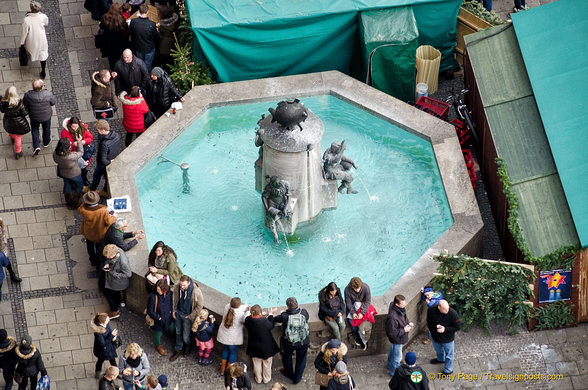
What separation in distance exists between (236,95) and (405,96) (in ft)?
10.3

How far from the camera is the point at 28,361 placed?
1423 centimetres

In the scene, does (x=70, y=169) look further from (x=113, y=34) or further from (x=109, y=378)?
(x=109, y=378)

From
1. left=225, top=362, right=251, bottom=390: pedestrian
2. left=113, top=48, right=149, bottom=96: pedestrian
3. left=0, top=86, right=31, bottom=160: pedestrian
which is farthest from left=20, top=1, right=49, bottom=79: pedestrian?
left=225, top=362, right=251, bottom=390: pedestrian

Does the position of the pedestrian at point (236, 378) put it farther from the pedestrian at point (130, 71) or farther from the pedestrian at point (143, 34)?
the pedestrian at point (143, 34)

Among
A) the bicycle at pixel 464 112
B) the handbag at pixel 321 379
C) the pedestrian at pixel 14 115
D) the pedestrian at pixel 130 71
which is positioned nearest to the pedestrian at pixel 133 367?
the handbag at pixel 321 379

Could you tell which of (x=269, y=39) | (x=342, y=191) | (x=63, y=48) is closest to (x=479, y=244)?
(x=342, y=191)

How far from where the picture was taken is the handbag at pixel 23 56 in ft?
64.2

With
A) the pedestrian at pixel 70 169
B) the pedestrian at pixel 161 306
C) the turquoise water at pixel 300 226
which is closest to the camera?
the pedestrian at pixel 161 306

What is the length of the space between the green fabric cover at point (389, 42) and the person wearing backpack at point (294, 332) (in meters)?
6.00

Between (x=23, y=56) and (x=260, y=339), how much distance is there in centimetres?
803

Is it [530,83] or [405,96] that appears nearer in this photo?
[530,83]

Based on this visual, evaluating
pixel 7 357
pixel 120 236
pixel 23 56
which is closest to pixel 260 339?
pixel 120 236

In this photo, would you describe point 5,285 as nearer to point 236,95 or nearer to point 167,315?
point 167,315

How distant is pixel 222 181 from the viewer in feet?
58.0
